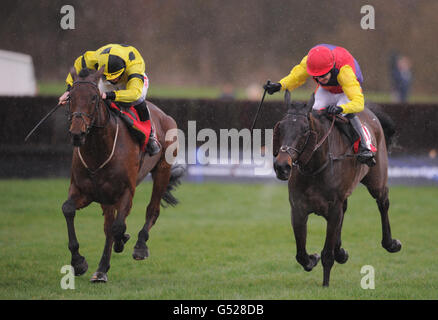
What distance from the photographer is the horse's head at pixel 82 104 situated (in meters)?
5.02

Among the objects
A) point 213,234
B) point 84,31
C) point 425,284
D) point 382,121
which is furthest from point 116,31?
point 425,284

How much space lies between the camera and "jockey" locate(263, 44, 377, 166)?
18.3ft

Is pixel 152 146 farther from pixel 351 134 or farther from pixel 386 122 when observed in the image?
pixel 386 122

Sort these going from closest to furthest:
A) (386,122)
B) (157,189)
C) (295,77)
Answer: (295,77)
(157,189)
(386,122)

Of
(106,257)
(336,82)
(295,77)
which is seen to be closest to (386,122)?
(336,82)

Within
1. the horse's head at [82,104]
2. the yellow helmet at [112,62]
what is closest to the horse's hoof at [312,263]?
the horse's head at [82,104]

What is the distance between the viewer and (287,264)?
6.97 metres

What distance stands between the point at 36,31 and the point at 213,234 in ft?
36.2

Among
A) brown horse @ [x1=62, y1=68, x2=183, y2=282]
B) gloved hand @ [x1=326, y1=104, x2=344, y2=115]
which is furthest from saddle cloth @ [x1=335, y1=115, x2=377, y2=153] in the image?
brown horse @ [x1=62, y1=68, x2=183, y2=282]

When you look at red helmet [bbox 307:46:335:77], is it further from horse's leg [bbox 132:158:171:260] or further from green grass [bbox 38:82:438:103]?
green grass [bbox 38:82:438:103]

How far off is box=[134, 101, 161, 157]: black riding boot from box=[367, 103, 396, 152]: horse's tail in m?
2.48

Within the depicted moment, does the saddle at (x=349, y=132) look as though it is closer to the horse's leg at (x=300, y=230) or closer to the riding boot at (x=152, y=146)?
the horse's leg at (x=300, y=230)

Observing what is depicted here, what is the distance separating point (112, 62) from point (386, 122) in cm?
320

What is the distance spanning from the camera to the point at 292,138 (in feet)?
16.6
